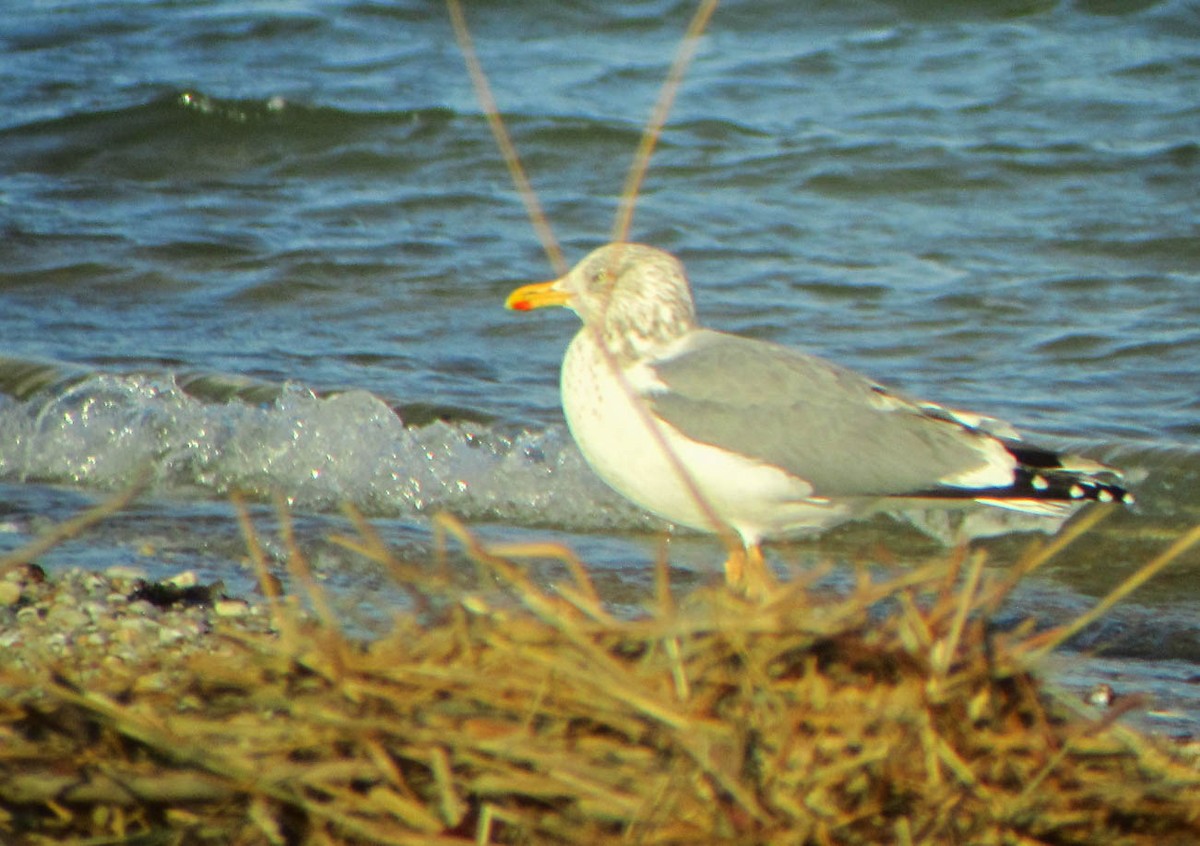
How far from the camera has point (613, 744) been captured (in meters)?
2.52

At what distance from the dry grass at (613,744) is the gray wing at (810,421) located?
188 cm

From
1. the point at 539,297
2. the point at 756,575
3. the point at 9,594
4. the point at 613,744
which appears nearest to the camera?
the point at 613,744

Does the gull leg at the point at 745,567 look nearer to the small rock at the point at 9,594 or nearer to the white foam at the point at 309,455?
the white foam at the point at 309,455

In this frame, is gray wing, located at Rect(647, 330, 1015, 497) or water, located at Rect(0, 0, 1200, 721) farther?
water, located at Rect(0, 0, 1200, 721)

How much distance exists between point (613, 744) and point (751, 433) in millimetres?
2178

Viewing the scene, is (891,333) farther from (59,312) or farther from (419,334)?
(59,312)

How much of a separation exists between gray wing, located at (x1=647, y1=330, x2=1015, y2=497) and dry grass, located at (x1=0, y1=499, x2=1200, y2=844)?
6.17ft

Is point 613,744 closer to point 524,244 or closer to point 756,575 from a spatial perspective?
point 756,575

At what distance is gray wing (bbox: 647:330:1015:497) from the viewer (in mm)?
4613

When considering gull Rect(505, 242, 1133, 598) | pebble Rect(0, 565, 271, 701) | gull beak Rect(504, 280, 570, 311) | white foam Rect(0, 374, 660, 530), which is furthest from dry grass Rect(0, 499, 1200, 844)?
white foam Rect(0, 374, 660, 530)

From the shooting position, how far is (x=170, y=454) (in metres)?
6.80

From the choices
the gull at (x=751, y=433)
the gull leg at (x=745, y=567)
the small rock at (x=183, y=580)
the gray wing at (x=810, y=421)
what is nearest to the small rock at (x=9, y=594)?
the small rock at (x=183, y=580)

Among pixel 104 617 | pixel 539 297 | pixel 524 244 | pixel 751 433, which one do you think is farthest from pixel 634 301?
pixel 524 244

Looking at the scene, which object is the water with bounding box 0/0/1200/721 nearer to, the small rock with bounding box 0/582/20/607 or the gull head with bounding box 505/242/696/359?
the small rock with bounding box 0/582/20/607
